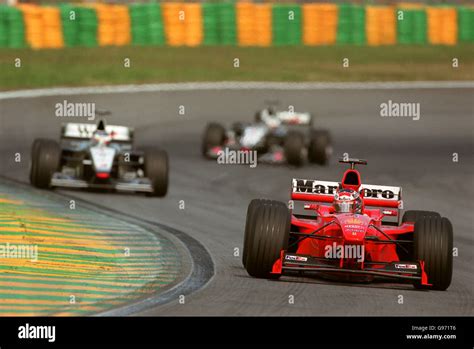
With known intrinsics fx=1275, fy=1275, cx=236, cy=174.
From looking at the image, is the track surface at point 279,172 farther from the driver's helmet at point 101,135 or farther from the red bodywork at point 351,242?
the driver's helmet at point 101,135

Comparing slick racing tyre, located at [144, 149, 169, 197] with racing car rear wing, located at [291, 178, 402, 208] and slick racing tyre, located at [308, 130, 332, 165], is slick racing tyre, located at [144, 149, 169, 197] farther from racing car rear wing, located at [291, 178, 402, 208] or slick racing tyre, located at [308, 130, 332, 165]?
racing car rear wing, located at [291, 178, 402, 208]

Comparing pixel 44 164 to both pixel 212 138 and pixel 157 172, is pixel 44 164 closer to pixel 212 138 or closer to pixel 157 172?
pixel 157 172

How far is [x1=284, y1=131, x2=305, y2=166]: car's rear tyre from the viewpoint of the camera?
84.8ft

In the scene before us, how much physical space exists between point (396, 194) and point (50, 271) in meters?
4.22

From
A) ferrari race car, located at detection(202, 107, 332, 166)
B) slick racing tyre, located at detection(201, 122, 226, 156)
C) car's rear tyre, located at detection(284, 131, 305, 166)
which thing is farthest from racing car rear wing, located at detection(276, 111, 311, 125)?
slick racing tyre, located at detection(201, 122, 226, 156)

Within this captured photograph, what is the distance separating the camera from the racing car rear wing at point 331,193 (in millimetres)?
15070

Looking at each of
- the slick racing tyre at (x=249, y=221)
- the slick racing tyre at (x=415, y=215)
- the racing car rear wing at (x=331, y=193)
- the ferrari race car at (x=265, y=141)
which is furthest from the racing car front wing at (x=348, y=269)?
the ferrari race car at (x=265, y=141)

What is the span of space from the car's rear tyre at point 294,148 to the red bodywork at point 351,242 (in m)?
10.6

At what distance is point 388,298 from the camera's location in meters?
13.2

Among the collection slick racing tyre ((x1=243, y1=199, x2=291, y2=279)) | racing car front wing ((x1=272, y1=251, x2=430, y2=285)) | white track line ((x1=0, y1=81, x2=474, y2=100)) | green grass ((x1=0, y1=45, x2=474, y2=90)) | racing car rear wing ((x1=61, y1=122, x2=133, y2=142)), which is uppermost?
green grass ((x1=0, y1=45, x2=474, y2=90))

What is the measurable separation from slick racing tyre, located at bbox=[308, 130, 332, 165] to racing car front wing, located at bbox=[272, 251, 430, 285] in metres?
12.9

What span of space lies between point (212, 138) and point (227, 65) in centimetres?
A: 1439

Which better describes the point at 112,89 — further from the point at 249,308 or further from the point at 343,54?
the point at 249,308

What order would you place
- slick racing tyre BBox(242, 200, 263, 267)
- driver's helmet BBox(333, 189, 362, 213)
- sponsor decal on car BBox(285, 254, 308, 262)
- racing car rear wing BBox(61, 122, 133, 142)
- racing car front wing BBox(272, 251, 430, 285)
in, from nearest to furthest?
racing car front wing BBox(272, 251, 430, 285) < sponsor decal on car BBox(285, 254, 308, 262) < slick racing tyre BBox(242, 200, 263, 267) < driver's helmet BBox(333, 189, 362, 213) < racing car rear wing BBox(61, 122, 133, 142)
